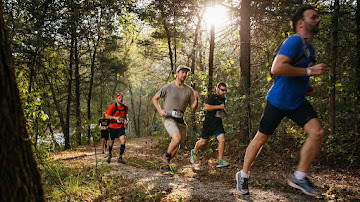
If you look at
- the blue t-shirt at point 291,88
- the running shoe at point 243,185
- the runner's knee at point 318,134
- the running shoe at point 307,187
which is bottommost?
the running shoe at point 243,185

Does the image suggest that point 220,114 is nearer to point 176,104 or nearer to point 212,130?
point 212,130

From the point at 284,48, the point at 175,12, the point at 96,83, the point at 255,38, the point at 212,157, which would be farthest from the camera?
the point at 96,83

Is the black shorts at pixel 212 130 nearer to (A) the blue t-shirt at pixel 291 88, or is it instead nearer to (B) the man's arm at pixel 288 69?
(A) the blue t-shirt at pixel 291 88

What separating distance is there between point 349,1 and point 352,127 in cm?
344

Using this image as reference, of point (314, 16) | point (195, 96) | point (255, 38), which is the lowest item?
point (195, 96)

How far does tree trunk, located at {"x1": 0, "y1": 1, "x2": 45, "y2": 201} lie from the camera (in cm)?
171

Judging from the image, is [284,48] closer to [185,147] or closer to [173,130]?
[173,130]

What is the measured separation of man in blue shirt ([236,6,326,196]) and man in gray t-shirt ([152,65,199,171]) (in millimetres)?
2764

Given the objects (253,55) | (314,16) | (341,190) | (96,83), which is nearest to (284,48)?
(314,16)

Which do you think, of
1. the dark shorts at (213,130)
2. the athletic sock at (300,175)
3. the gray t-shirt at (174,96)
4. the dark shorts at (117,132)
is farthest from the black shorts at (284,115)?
the dark shorts at (117,132)

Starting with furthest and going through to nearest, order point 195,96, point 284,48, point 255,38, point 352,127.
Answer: point 255,38 < point 352,127 < point 195,96 < point 284,48

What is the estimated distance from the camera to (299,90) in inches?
126

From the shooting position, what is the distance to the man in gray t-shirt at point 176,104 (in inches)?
232

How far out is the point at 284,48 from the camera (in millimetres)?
3082
